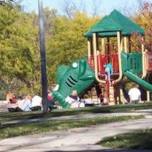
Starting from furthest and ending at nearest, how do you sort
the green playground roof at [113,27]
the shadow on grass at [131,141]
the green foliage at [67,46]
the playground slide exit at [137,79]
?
the green foliage at [67,46] → the green playground roof at [113,27] → the playground slide exit at [137,79] → the shadow on grass at [131,141]

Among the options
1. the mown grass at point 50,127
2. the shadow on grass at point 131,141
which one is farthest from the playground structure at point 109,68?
the shadow on grass at point 131,141

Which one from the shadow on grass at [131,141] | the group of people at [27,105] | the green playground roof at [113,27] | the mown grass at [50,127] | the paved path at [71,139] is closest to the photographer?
the shadow on grass at [131,141]

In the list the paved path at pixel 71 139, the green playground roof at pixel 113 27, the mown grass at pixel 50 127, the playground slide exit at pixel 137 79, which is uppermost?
the green playground roof at pixel 113 27

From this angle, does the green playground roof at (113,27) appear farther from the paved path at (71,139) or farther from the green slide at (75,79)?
the paved path at (71,139)

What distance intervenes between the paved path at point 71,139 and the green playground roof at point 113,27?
65.0 feet

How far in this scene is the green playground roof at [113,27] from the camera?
→ 126 ft

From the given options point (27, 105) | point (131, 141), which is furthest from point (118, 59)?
point (131, 141)

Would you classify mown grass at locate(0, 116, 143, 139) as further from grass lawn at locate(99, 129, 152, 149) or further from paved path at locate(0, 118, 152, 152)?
grass lawn at locate(99, 129, 152, 149)

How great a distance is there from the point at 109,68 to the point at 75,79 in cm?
282

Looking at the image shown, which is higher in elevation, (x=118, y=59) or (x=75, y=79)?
(x=118, y=59)

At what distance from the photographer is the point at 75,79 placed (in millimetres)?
38406

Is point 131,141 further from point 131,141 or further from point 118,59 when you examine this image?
point 118,59

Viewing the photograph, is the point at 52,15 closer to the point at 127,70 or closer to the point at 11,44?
the point at 11,44

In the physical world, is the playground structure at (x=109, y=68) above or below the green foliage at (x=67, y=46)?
below
